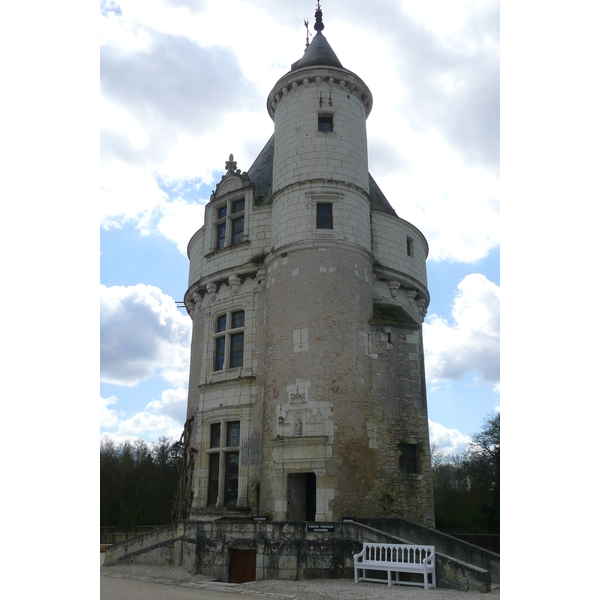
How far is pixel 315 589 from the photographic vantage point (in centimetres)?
1016

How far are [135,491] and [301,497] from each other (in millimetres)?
27639

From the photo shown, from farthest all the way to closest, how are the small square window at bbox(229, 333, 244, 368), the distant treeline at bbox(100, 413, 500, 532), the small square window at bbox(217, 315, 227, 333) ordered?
the distant treeline at bbox(100, 413, 500, 532) → the small square window at bbox(217, 315, 227, 333) → the small square window at bbox(229, 333, 244, 368)

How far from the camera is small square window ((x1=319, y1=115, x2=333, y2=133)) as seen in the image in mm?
18969

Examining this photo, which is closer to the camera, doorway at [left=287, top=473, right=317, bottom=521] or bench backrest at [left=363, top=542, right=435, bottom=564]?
bench backrest at [left=363, top=542, right=435, bottom=564]

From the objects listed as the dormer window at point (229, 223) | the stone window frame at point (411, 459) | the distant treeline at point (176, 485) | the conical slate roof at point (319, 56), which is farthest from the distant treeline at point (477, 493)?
the conical slate roof at point (319, 56)

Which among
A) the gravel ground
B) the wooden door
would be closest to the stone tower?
the wooden door

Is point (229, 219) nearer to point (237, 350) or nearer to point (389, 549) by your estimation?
point (237, 350)

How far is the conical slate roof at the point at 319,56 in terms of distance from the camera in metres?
19.9

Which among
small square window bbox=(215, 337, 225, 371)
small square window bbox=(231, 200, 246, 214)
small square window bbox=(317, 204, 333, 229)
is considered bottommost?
small square window bbox=(215, 337, 225, 371)

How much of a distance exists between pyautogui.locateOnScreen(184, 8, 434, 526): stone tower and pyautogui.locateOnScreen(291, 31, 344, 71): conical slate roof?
0.09 meters

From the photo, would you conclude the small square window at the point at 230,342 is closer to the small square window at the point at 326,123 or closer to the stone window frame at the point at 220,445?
the stone window frame at the point at 220,445

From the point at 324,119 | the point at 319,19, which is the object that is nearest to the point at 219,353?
the point at 324,119

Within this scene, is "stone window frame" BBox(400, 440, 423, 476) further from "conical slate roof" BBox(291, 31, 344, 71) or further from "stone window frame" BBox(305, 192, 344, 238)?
"conical slate roof" BBox(291, 31, 344, 71)

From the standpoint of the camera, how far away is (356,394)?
1576cm
